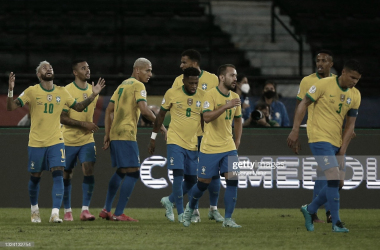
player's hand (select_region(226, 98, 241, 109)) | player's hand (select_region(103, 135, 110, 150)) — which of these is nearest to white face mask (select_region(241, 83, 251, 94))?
player's hand (select_region(103, 135, 110, 150))

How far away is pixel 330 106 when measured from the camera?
8695 mm

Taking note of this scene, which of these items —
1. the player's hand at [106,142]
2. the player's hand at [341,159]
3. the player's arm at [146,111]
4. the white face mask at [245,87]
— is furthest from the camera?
the white face mask at [245,87]

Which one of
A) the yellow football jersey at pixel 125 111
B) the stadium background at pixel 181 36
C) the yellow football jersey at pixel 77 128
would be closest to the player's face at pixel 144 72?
the yellow football jersey at pixel 125 111

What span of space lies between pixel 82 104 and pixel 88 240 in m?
2.90

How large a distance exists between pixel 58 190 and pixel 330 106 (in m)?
3.77

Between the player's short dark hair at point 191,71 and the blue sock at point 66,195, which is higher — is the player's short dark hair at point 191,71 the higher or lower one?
the higher one

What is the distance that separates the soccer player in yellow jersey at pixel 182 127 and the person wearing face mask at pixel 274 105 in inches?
128

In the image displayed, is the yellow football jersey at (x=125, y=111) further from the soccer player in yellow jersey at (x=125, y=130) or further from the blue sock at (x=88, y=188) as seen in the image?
the blue sock at (x=88, y=188)

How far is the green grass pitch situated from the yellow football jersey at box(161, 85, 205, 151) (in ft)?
3.75

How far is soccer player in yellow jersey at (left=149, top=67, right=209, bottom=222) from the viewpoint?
950cm

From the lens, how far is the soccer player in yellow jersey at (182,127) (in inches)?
374

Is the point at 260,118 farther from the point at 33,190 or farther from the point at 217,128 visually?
the point at 33,190

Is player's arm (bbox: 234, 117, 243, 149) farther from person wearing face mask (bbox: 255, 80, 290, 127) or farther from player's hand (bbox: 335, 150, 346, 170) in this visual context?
person wearing face mask (bbox: 255, 80, 290, 127)

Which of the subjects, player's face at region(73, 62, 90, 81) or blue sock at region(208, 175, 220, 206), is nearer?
blue sock at region(208, 175, 220, 206)
